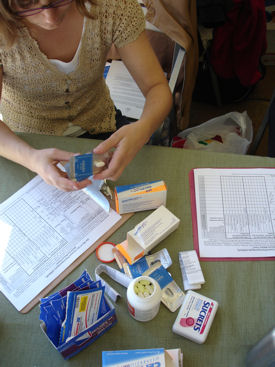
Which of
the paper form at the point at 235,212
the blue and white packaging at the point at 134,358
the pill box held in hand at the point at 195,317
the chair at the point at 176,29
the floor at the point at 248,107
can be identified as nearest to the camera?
the blue and white packaging at the point at 134,358

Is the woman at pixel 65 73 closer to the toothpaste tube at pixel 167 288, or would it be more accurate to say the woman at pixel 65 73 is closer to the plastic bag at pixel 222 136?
the toothpaste tube at pixel 167 288

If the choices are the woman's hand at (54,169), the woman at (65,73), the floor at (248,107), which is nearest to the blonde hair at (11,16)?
the woman at (65,73)

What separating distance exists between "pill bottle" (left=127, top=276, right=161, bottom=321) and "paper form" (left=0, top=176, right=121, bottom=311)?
0.65 feet

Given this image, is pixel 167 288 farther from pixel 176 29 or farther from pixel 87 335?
pixel 176 29

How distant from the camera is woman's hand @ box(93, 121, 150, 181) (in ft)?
2.86

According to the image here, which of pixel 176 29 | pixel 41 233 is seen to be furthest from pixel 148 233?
pixel 176 29

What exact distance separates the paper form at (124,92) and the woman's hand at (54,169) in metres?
0.69

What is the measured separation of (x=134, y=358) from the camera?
618mm

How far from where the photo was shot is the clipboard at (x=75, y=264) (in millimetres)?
767

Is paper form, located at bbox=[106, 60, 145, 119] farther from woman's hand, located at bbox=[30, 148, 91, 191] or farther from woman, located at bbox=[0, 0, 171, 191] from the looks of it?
woman's hand, located at bbox=[30, 148, 91, 191]

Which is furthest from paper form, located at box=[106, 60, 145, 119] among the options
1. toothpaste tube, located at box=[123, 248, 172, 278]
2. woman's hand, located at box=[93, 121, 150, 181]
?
toothpaste tube, located at box=[123, 248, 172, 278]

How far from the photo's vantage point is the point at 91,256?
2.74 feet

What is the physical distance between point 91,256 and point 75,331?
0.20 metres

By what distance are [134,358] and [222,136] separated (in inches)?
47.0
